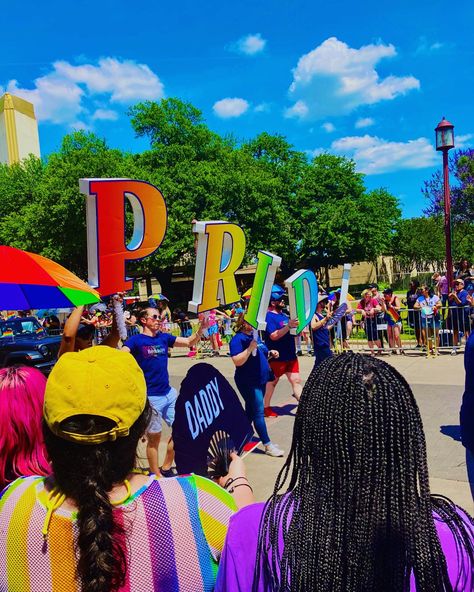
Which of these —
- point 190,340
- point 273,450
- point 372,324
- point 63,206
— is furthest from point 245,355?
point 63,206

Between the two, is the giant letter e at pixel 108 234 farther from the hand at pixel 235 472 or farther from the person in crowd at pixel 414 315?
the person in crowd at pixel 414 315

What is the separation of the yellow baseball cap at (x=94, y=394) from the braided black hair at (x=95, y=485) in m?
0.03

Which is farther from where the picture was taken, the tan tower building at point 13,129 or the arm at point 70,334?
the tan tower building at point 13,129

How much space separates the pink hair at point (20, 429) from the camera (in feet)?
6.50

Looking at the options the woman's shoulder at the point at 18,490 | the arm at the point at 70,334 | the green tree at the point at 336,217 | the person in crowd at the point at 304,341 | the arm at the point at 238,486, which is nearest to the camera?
the woman's shoulder at the point at 18,490

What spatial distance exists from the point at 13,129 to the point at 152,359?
169ft

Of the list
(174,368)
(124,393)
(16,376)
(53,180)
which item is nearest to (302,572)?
(124,393)

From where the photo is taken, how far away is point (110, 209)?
11.9 ft

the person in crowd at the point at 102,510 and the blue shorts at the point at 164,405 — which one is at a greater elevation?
the person in crowd at the point at 102,510

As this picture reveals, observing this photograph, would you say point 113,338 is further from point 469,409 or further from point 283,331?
point 283,331

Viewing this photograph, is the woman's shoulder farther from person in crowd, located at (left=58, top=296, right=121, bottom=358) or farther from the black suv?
the black suv

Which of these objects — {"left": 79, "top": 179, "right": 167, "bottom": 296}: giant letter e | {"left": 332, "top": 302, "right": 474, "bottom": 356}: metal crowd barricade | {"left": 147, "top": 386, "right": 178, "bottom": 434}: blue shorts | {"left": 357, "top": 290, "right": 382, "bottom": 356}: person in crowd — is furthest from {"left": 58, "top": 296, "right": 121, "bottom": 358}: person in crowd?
{"left": 357, "top": 290, "right": 382, "bottom": 356}: person in crowd

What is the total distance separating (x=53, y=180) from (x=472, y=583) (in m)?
30.8

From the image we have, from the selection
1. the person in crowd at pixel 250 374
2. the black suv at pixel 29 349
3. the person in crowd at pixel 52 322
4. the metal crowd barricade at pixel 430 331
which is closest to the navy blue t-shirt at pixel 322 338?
the person in crowd at pixel 250 374
